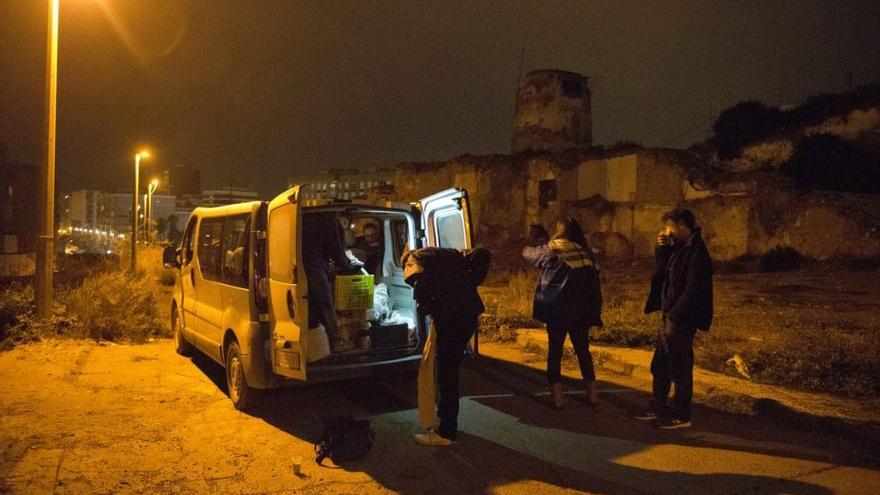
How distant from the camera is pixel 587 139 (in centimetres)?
3991

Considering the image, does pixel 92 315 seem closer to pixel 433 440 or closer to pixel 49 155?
pixel 49 155

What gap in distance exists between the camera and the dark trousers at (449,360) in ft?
16.3

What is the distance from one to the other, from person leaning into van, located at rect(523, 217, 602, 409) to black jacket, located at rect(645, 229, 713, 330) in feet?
2.24

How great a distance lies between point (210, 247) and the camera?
23.5 feet

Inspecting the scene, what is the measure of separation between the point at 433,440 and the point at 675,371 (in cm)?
220

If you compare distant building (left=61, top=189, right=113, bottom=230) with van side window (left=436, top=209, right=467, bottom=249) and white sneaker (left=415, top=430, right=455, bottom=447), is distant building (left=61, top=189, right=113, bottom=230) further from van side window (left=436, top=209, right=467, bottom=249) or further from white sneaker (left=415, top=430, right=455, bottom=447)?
white sneaker (left=415, top=430, right=455, bottom=447)

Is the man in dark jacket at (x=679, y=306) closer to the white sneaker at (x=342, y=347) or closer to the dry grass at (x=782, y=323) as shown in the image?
the dry grass at (x=782, y=323)

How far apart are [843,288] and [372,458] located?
13.4 metres

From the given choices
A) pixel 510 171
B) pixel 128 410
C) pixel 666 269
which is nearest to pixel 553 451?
pixel 666 269

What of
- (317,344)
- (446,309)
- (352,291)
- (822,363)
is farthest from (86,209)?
(822,363)

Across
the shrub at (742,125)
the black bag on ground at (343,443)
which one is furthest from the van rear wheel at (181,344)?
the shrub at (742,125)

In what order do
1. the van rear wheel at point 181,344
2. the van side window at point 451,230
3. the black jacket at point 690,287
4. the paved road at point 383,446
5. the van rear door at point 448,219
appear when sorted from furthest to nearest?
1. the van rear wheel at point 181,344
2. the van side window at point 451,230
3. the van rear door at point 448,219
4. the black jacket at point 690,287
5. the paved road at point 383,446

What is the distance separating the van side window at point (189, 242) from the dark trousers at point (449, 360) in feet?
13.9

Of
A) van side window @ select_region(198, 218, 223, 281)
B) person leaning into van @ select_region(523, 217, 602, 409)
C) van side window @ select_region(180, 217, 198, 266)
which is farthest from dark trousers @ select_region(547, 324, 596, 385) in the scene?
van side window @ select_region(180, 217, 198, 266)
